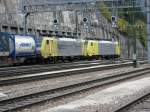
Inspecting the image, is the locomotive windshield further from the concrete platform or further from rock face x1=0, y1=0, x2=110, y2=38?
the concrete platform

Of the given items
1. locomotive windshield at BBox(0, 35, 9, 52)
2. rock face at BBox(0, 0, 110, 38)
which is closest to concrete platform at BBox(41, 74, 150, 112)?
locomotive windshield at BBox(0, 35, 9, 52)

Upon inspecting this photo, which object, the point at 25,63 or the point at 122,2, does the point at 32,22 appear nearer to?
the point at 122,2

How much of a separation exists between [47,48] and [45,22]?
24.1 metres

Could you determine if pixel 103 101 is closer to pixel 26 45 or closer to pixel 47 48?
pixel 26 45

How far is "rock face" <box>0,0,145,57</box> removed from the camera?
63156mm

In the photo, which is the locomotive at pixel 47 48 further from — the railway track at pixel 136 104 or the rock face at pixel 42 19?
the railway track at pixel 136 104

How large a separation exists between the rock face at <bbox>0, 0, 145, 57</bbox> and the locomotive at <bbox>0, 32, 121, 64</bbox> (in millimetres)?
6342

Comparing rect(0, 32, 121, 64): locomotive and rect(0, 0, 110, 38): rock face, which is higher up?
rect(0, 0, 110, 38): rock face

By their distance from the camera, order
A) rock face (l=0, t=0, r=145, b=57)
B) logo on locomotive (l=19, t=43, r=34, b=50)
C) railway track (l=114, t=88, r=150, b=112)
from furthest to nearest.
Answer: rock face (l=0, t=0, r=145, b=57), logo on locomotive (l=19, t=43, r=34, b=50), railway track (l=114, t=88, r=150, b=112)

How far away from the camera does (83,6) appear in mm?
59875

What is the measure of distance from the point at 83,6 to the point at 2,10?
34.3ft

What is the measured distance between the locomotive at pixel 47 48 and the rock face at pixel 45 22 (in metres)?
6.34

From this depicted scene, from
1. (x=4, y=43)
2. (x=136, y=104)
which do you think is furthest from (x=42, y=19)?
(x=136, y=104)

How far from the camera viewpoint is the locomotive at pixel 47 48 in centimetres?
4277
